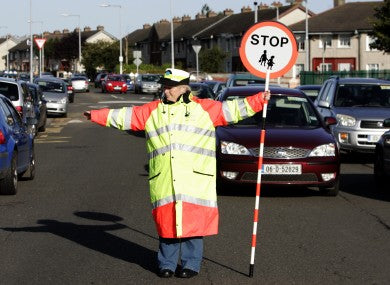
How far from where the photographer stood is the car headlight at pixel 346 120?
1919 cm

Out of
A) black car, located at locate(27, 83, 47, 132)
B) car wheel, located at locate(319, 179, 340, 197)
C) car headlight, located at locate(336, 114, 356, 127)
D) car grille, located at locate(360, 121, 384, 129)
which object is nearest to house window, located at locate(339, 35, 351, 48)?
black car, located at locate(27, 83, 47, 132)

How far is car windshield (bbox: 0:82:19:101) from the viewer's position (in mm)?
25141

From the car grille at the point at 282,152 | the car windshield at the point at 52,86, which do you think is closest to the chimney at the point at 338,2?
the car windshield at the point at 52,86

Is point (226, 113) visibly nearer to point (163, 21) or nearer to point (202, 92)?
point (202, 92)

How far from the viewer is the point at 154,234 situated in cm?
1004

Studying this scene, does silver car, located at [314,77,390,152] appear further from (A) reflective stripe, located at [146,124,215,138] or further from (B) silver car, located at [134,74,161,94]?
(B) silver car, located at [134,74,161,94]

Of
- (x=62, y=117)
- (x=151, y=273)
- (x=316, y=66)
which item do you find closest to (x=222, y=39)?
(x=316, y=66)

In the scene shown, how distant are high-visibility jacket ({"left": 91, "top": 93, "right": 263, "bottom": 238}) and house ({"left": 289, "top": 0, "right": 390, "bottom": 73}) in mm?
77355

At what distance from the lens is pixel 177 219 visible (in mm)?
7559

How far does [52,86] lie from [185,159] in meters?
32.8

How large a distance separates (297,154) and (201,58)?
85.7 metres

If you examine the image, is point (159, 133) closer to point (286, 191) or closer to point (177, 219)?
point (177, 219)

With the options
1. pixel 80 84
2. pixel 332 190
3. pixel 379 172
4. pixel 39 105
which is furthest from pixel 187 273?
pixel 80 84

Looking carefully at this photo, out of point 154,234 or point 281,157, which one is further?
point 281,157
